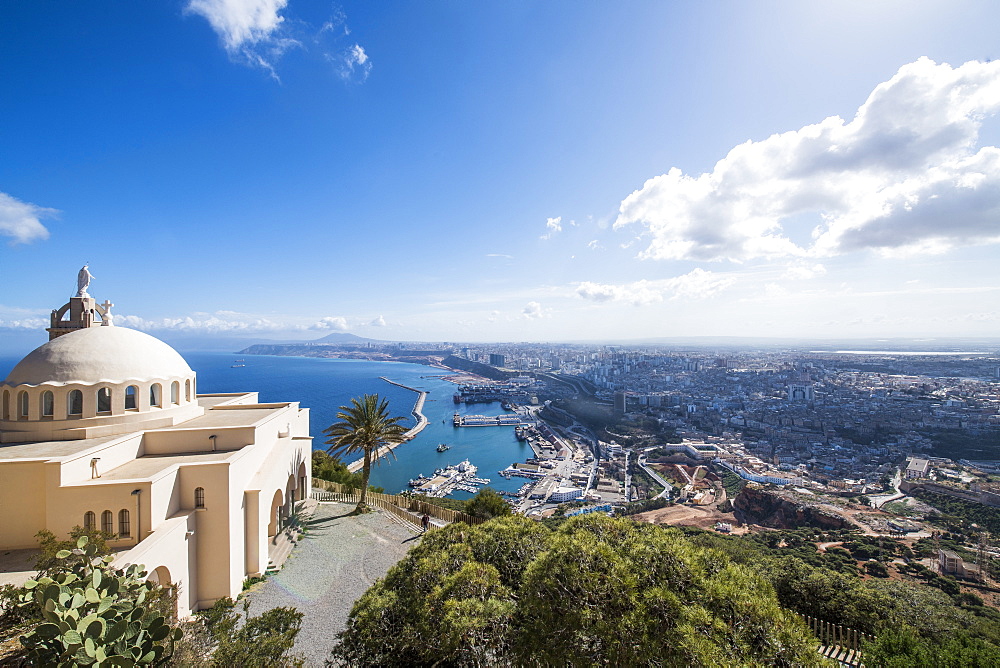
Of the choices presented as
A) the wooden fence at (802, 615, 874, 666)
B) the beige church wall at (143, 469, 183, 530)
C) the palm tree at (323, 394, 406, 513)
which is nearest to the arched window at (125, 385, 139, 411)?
the beige church wall at (143, 469, 183, 530)

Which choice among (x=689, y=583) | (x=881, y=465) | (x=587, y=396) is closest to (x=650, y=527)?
(x=689, y=583)

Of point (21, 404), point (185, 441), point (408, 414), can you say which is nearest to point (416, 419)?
point (408, 414)

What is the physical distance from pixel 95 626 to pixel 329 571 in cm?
736

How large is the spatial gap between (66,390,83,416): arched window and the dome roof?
14.6 inches

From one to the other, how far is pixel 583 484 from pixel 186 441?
1652 inches

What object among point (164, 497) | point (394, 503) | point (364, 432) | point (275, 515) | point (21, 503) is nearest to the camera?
→ point (21, 503)

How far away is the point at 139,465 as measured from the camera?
9.57m

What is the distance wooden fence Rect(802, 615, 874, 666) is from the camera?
7734 mm

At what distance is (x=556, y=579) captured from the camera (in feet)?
16.2

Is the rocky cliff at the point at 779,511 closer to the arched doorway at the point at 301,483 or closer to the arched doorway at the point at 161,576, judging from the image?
the arched doorway at the point at 301,483

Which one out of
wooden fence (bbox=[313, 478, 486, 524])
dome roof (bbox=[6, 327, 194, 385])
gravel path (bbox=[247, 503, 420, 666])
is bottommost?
wooden fence (bbox=[313, 478, 486, 524])

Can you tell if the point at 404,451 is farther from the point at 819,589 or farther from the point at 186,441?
the point at 819,589

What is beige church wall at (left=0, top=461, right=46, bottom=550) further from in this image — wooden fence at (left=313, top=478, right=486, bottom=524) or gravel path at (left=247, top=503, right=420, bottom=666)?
wooden fence at (left=313, top=478, right=486, bottom=524)

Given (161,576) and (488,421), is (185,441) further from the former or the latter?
(488,421)
